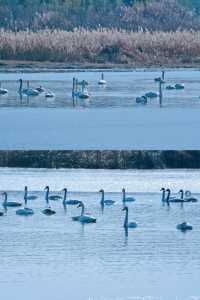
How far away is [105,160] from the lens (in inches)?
767

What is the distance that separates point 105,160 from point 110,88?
10344 millimetres

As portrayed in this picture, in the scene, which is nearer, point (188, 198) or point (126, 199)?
point (126, 199)

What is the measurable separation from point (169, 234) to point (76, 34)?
23.6m

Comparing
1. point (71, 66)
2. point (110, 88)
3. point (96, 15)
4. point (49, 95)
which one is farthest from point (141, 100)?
point (96, 15)

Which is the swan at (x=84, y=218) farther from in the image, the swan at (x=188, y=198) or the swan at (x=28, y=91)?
the swan at (x=28, y=91)

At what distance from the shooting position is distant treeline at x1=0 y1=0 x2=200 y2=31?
1852 inches

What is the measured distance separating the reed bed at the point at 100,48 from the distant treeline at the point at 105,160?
54.0 ft

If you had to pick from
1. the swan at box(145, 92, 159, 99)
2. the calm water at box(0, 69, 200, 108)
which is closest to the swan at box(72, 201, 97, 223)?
the calm water at box(0, 69, 200, 108)

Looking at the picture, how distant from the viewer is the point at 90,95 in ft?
93.8

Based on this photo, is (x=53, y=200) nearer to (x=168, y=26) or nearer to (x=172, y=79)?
(x=172, y=79)

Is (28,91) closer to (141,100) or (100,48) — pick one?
(141,100)

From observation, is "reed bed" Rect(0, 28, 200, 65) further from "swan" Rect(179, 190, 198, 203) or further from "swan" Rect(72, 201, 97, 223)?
"swan" Rect(72, 201, 97, 223)

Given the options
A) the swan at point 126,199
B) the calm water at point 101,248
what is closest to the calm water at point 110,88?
the calm water at point 101,248

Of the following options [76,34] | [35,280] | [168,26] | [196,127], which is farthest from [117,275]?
[168,26]
